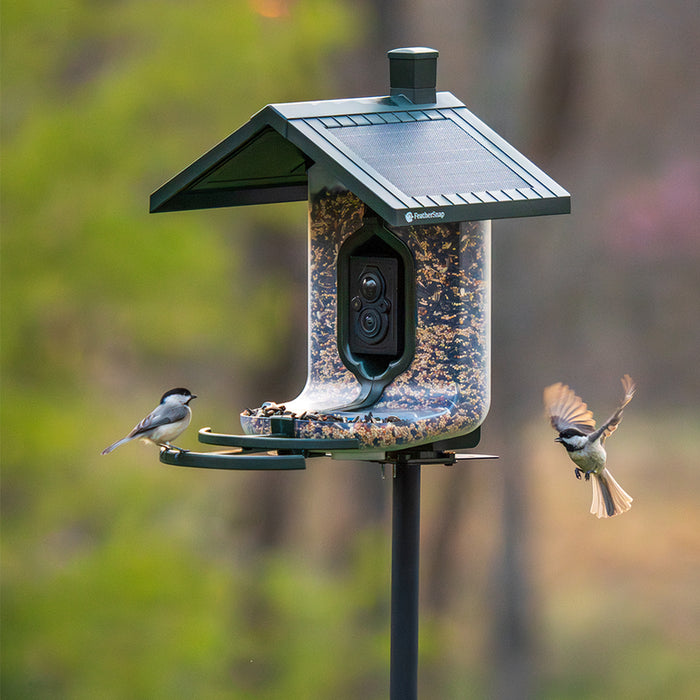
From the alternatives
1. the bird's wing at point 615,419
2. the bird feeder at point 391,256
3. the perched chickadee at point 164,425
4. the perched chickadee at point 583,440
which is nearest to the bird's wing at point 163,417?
the perched chickadee at point 164,425

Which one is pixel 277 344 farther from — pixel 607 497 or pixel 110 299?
pixel 607 497

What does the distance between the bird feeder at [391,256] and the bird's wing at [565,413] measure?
491mm

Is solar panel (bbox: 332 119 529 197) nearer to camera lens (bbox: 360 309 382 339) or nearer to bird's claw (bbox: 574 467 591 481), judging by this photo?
camera lens (bbox: 360 309 382 339)

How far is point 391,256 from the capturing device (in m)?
4.50

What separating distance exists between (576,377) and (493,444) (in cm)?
127

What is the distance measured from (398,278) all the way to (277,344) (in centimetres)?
445

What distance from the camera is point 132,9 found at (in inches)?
314

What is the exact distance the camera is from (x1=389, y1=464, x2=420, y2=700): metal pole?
452cm

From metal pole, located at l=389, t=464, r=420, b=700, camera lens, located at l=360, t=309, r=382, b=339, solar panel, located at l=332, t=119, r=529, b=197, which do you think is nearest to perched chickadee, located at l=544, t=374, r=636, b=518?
metal pole, located at l=389, t=464, r=420, b=700

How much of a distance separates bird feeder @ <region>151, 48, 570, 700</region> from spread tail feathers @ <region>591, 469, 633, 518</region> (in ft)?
2.44

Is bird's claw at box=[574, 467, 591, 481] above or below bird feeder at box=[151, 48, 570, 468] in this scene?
below

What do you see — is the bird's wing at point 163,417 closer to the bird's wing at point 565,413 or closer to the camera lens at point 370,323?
the camera lens at point 370,323

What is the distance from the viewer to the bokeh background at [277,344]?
7805 millimetres

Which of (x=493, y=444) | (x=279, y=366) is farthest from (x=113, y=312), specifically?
(x=493, y=444)
